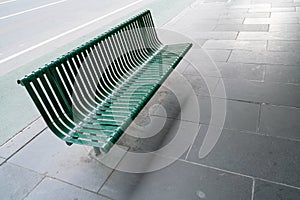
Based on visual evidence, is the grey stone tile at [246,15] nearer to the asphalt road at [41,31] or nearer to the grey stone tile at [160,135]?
the asphalt road at [41,31]

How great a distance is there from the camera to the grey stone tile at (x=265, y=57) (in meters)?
4.00

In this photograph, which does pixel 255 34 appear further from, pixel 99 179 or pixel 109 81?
pixel 99 179

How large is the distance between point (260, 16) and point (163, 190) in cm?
624

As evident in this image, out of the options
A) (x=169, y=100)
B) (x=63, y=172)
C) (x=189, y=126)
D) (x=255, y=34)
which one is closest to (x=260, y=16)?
(x=255, y=34)

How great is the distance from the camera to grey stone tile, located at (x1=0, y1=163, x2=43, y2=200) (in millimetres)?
2199

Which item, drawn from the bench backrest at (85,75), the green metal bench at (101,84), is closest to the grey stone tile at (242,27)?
the green metal bench at (101,84)

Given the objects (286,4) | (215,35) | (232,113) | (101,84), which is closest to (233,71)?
(232,113)

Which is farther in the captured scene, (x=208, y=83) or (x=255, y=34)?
(x=255, y=34)

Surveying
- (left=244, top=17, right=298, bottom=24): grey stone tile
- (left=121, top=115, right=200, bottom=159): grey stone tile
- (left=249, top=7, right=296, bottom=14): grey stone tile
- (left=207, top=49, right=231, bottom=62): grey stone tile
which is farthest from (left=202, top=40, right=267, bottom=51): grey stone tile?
(left=249, top=7, right=296, bottom=14): grey stone tile

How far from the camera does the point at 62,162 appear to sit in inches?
98.2

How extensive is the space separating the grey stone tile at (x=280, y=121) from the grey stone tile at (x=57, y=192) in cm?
187

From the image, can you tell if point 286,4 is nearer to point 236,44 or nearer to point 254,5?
point 254,5

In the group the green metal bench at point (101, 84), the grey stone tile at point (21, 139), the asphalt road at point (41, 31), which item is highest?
the green metal bench at point (101, 84)

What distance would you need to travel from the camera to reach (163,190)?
6.88 feet
